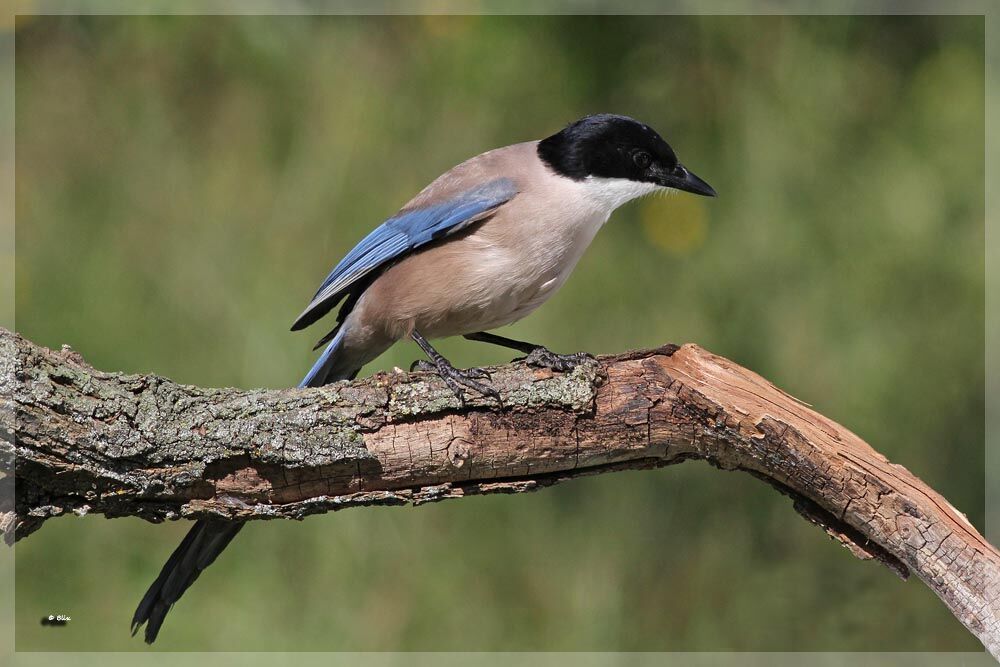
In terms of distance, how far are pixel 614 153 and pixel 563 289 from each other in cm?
148

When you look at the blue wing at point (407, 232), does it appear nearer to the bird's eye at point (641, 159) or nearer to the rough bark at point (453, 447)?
the bird's eye at point (641, 159)

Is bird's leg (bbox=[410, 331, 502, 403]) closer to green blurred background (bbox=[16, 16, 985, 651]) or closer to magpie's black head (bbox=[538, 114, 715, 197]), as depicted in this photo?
magpie's black head (bbox=[538, 114, 715, 197])

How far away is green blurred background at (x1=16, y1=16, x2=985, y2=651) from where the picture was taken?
488 cm

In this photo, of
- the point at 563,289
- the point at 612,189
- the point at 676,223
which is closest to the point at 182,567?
the point at 612,189

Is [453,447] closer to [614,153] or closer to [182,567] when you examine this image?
[182,567]

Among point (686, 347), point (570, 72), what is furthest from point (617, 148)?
point (570, 72)

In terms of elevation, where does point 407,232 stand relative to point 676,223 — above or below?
below

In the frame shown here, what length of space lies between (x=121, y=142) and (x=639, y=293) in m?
2.85

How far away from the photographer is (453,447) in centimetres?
310

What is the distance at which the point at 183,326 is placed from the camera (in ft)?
17.4

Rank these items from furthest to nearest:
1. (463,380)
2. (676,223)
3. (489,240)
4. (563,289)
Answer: (676,223)
(563,289)
(489,240)
(463,380)

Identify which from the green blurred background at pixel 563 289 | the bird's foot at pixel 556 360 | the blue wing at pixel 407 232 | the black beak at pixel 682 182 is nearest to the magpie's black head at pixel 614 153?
the black beak at pixel 682 182

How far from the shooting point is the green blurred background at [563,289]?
488 cm

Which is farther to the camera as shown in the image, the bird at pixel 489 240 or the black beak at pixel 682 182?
the black beak at pixel 682 182
